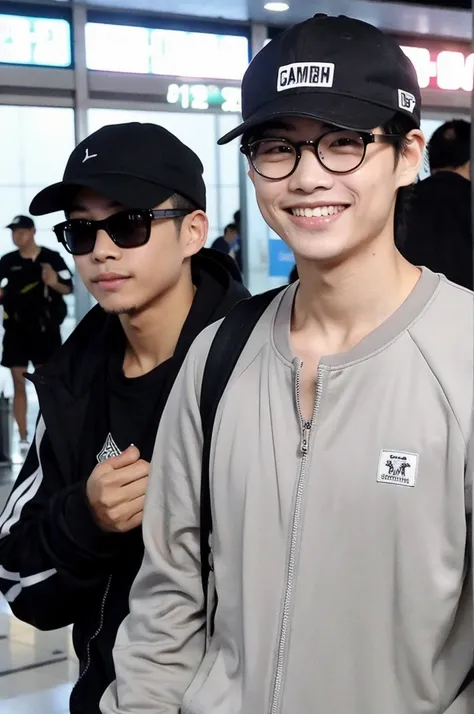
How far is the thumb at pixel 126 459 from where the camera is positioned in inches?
62.7

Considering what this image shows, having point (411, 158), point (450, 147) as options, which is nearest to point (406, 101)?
point (411, 158)

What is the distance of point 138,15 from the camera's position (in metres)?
8.21

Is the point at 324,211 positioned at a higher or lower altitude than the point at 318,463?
higher

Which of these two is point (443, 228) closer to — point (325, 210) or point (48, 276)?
point (325, 210)

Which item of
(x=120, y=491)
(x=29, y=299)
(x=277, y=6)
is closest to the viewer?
(x=120, y=491)

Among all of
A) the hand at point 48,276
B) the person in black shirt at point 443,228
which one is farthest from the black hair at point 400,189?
the hand at point 48,276

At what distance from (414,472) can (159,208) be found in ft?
2.72

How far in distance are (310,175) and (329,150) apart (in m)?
0.04

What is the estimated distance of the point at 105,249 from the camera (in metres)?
1.73

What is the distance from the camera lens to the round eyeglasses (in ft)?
3.98

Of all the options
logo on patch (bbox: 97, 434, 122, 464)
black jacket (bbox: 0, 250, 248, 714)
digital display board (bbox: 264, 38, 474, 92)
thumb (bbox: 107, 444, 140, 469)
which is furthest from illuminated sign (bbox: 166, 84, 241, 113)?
thumb (bbox: 107, 444, 140, 469)

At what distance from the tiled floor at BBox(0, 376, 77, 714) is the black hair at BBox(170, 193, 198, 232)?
223 centimetres

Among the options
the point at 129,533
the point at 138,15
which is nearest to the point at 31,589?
the point at 129,533

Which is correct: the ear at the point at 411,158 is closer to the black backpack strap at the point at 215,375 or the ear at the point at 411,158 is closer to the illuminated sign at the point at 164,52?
the black backpack strap at the point at 215,375
